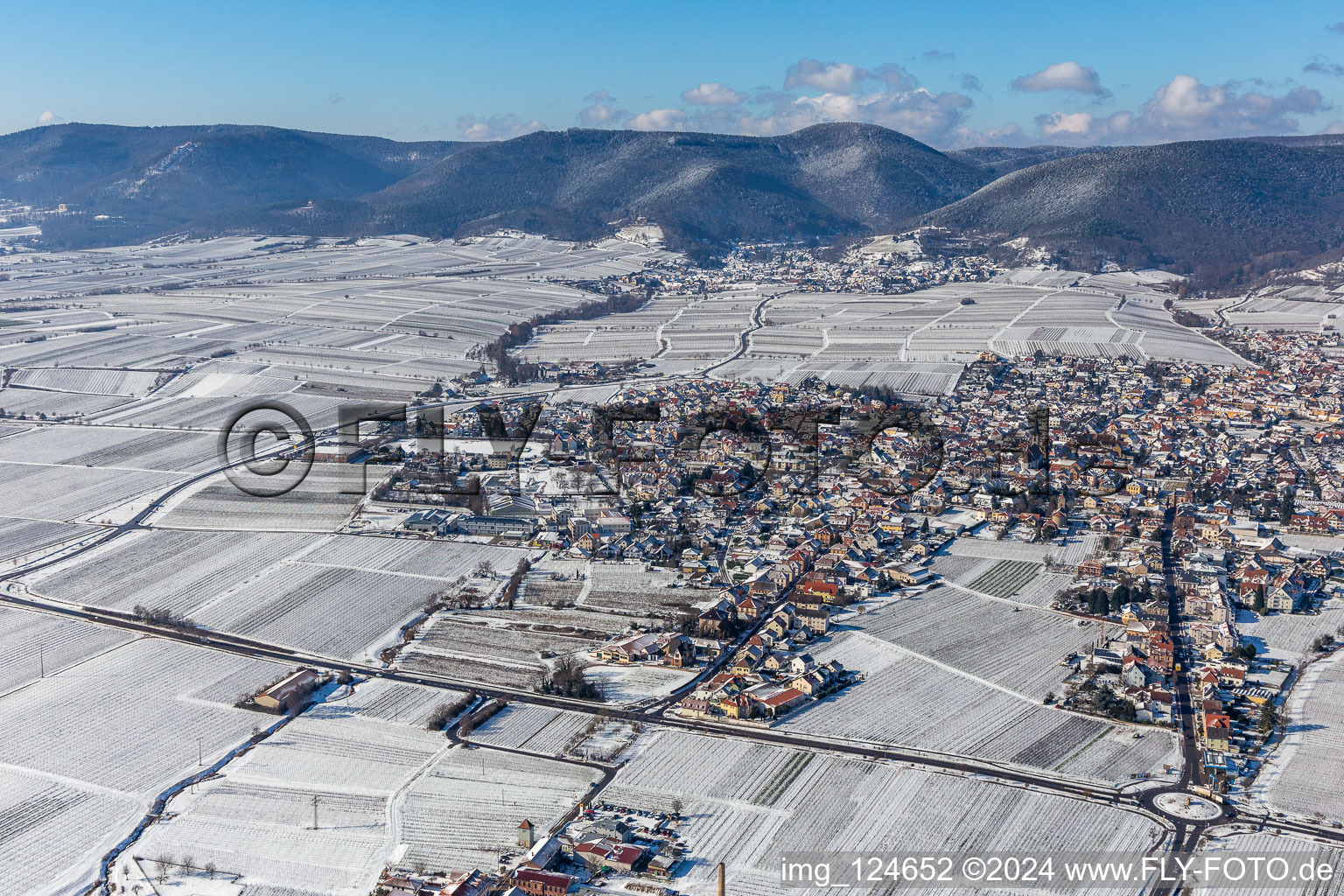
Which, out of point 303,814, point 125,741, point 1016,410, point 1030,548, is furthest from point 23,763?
point 1016,410

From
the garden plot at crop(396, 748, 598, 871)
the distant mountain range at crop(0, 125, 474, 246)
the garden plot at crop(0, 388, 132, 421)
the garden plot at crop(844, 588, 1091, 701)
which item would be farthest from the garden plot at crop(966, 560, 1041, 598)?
the distant mountain range at crop(0, 125, 474, 246)

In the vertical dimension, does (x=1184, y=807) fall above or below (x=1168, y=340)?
below

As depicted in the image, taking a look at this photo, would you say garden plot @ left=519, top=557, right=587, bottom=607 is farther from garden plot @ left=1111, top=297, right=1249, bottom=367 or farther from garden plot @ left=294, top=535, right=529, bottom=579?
garden plot @ left=1111, top=297, right=1249, bottom=367

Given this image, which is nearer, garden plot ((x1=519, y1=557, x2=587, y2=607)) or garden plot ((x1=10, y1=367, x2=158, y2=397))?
garden plot ((x1=519, y1=557, x2=587, y2=607))

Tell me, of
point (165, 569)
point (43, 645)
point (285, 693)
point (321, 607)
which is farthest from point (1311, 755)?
point (165, 569)

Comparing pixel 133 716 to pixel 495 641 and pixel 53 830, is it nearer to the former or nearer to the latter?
pixel 53 830

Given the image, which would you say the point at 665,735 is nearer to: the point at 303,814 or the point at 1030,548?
the point at 303,814
